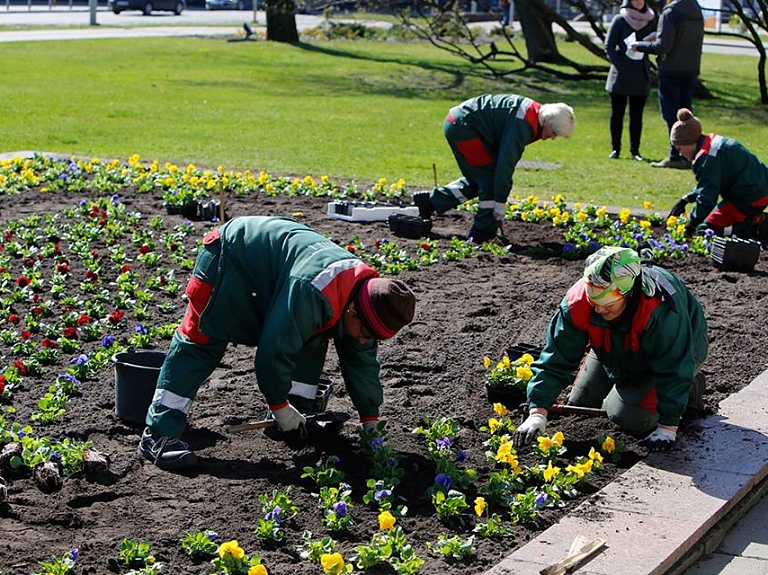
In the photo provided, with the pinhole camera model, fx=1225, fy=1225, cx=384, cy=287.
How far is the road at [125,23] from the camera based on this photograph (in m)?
35.3

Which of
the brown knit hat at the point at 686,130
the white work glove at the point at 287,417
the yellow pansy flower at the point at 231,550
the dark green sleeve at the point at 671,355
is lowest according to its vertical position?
the yellow pansy flower at the point at 231,550

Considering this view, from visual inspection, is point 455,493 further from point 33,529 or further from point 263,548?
point 33,529

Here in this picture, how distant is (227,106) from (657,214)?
1049 centimetres

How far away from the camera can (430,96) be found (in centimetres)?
2281

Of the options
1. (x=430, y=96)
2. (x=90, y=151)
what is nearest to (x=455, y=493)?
(x=90, y=151)

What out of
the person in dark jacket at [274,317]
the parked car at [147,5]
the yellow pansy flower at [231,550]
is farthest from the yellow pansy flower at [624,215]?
the parked car at [147,5]

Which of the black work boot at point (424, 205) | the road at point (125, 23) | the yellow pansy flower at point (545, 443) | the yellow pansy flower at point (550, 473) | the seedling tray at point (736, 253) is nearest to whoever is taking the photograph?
the yellow pansy flower at point (550, 473)

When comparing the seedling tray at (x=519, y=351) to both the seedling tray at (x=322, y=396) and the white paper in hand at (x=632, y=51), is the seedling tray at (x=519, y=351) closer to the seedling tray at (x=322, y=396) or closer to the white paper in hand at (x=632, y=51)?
the seedling tray at (x=322, y=396)

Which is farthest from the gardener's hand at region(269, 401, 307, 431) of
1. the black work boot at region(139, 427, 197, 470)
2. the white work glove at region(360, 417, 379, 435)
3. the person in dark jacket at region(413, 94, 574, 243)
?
the person in dark jacket at region(413, 94, 574, 243)

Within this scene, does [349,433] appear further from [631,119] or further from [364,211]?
[631,119]

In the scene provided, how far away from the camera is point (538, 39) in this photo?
88.9 ft

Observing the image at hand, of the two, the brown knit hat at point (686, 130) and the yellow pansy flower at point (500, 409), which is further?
the brown knit hat at point (686, 130)

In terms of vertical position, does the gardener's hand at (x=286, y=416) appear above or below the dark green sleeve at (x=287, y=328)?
below

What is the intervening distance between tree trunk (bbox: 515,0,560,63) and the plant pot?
20.7 metres
